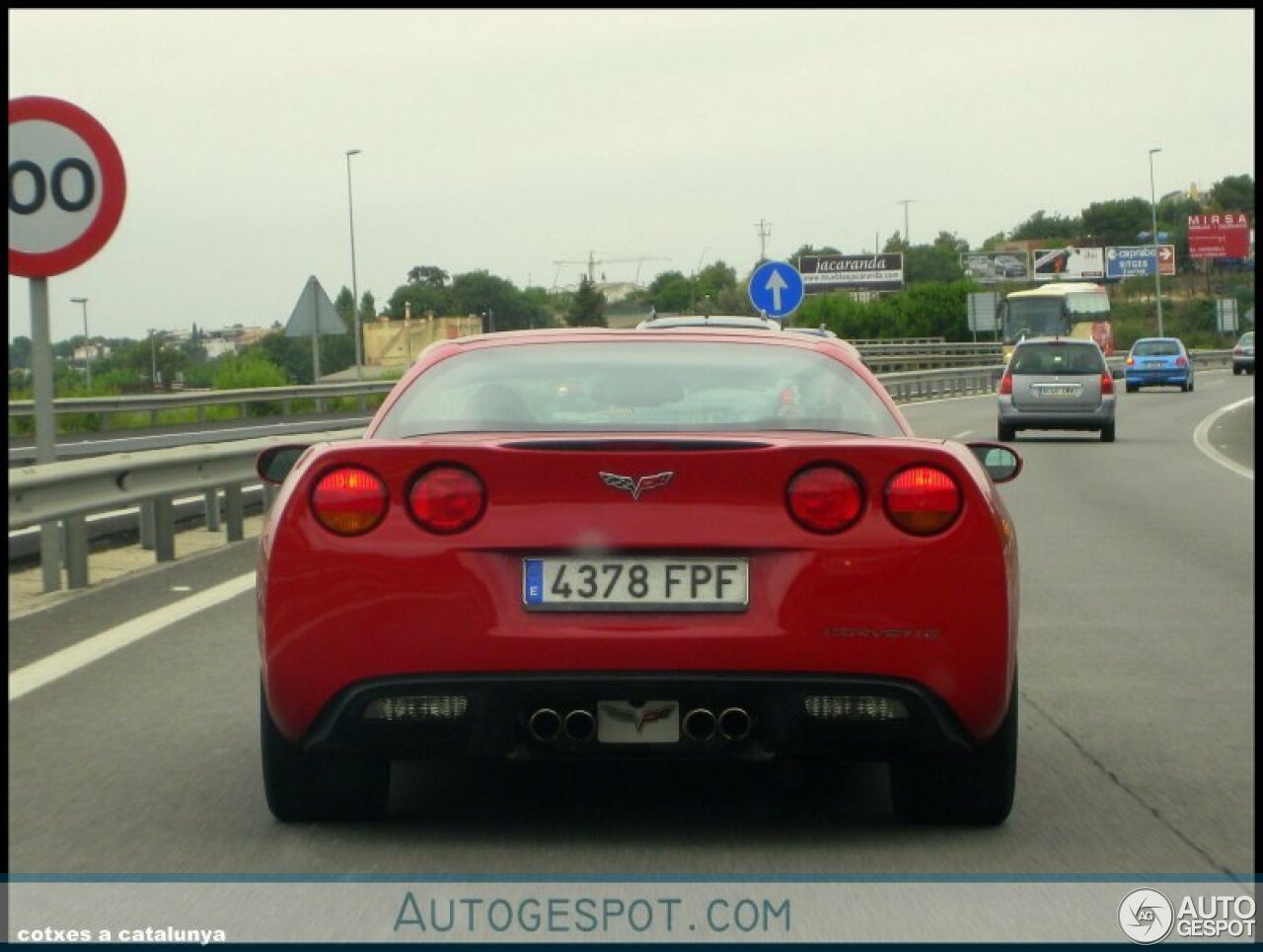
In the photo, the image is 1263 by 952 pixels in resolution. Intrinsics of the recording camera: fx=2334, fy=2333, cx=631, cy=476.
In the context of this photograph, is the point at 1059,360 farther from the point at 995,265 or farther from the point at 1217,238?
the point at 995,265

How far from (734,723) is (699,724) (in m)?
0.08

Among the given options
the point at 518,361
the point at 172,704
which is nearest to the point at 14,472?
the point at 172,704

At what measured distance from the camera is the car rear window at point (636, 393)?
5.87 metres

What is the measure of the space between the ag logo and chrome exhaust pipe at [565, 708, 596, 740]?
4.10ft

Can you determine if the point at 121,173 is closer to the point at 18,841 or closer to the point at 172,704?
the point at 172,704

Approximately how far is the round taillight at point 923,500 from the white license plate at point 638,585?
16.0 inches

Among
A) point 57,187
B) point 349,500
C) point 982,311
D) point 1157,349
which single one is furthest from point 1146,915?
point 982,311

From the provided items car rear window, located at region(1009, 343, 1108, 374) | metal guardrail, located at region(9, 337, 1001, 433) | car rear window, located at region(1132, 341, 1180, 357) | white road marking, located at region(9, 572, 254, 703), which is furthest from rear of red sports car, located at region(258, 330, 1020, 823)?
car rear window, located at region(1132, 341, 1180, 357)

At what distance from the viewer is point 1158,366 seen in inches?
2445

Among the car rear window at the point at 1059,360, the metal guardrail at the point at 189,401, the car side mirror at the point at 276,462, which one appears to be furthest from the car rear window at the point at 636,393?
the car rear window at the point at 1059,360

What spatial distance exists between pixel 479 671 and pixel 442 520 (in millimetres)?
358

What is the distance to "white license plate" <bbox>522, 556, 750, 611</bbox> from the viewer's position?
524 cm
